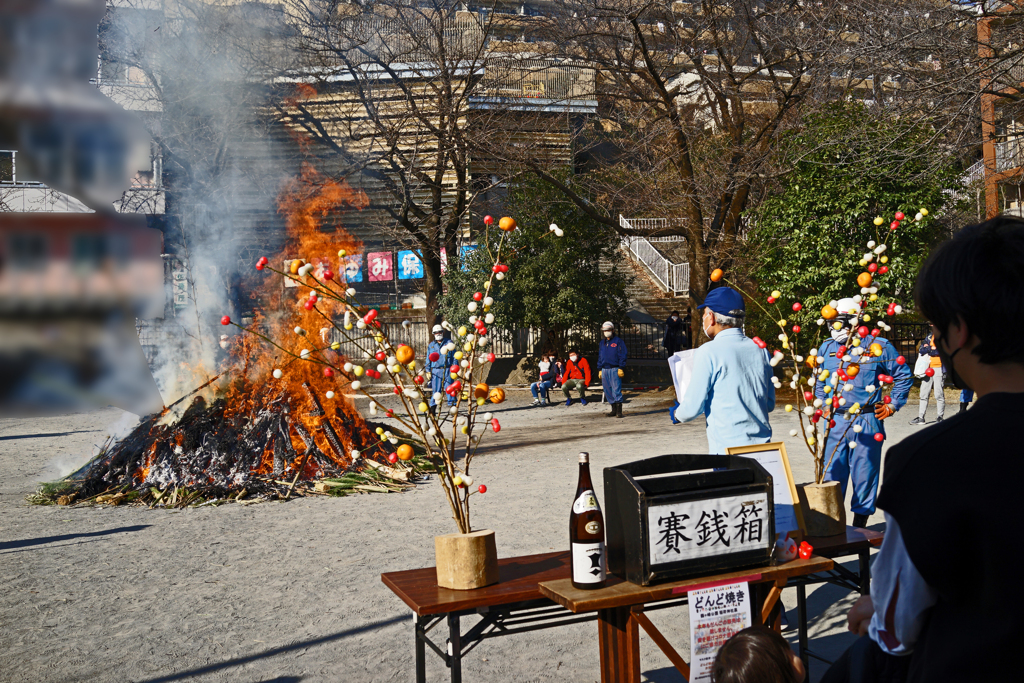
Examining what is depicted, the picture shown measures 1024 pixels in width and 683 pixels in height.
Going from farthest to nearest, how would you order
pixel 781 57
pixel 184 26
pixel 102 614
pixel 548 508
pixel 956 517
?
pixel 781 57
pixel 184 26
pixel 548 508
pixel 102 614
pixel 956 517

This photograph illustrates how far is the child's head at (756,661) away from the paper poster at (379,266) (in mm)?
21666

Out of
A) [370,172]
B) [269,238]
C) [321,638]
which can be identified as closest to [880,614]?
[321,638]

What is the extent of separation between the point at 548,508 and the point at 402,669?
12.6 ft

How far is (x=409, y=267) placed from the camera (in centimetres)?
2372

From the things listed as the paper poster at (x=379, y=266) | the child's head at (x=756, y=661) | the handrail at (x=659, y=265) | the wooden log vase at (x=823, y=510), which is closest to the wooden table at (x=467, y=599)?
the child's head at (x=756, y=661)

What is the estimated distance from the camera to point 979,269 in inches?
58.4

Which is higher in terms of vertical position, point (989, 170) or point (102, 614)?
point (989, 170)

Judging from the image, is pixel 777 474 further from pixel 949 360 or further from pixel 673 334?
pixel 673 334

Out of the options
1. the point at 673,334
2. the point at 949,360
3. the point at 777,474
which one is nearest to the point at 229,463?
the point at 777,474

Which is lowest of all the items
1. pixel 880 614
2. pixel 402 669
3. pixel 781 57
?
pixel 402 669

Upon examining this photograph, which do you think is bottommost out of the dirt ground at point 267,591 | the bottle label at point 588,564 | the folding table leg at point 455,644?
the dirt ground at point 267,591

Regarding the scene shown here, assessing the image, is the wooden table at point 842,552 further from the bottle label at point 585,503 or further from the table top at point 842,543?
A: the bottle label at point 585,503

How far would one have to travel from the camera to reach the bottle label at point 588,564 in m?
2.79

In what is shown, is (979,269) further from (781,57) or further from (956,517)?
(781,57)
